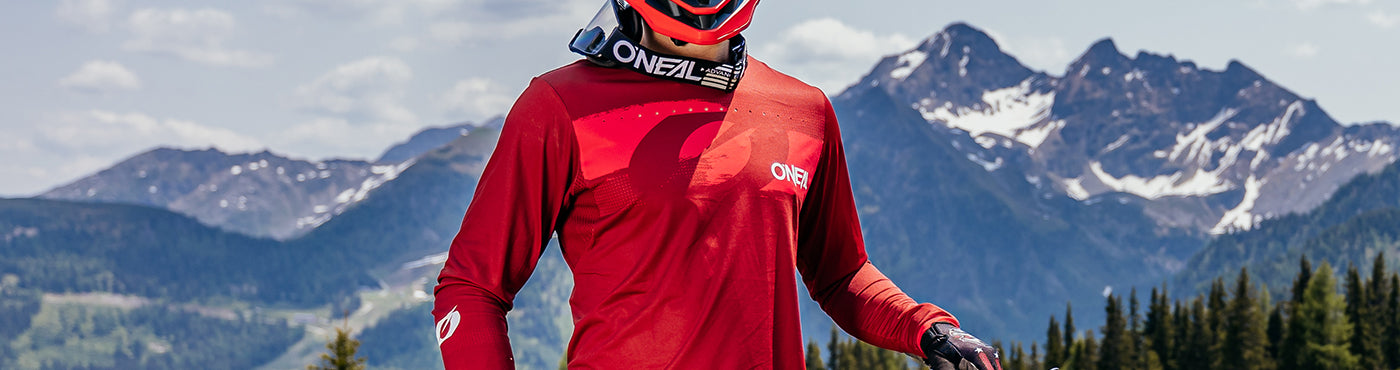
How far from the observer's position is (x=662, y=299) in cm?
375

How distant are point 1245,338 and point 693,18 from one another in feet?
416

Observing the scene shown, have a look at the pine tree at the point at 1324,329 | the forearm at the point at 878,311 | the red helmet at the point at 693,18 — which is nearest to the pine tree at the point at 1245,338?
the pine tree at the point at 1324,329

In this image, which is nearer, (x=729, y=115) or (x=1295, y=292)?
(x=729, y=115)

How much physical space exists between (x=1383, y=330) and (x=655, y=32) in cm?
13243

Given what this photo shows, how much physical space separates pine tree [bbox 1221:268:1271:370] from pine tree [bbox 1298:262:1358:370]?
375cm

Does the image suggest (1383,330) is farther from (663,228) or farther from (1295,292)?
(663,228)

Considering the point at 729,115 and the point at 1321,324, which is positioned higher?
the point at 1321,324

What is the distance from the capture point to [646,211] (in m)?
3.72

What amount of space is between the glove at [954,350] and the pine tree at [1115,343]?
133m

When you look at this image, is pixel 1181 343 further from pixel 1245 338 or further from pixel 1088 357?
pixel 1088 357

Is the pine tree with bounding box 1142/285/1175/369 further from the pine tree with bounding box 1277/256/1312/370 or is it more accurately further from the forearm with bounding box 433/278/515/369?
the forearm with bounding box 433/278/515/369

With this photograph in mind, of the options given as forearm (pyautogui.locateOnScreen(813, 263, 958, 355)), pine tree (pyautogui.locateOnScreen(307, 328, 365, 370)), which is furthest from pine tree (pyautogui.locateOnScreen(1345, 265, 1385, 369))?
forearm (pyautogui.locateOnScreen(813, 263, 958, 355))

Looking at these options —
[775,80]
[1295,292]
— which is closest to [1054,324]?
[1295,292]

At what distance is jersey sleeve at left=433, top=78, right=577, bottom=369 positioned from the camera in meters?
3.65
